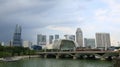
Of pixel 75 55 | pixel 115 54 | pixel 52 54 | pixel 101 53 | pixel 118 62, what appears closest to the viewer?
pixel 118 62

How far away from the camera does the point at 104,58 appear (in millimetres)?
114750

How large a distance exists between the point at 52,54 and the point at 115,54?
69641 mm

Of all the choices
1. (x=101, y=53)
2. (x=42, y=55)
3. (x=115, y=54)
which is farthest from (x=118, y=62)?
(x=42, y=55)

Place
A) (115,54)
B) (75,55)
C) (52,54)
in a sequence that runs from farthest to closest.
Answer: (52,54)
(75,55)
(115,54)

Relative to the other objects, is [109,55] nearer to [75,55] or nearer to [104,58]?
[104,58]

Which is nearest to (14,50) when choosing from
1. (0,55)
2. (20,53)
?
(20,53)

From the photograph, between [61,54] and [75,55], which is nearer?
[75,55]

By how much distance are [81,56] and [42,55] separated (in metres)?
43.2

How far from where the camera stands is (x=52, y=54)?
169m

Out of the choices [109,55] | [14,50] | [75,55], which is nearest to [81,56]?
[75,55]

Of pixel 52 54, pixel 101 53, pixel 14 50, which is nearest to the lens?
pixel 101 53

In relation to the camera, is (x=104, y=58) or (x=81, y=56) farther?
(x=81, y=56)

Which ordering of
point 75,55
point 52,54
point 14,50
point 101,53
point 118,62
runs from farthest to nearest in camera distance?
point 52,54, point 14,50, point 75,55, point 101,53, point 118,62

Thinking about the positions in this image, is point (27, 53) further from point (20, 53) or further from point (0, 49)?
point (0, 49)
